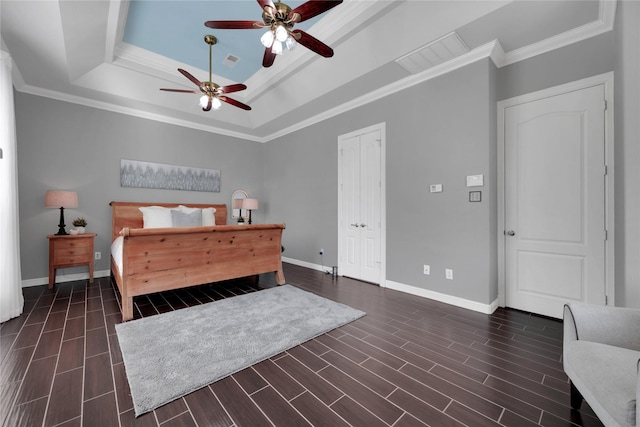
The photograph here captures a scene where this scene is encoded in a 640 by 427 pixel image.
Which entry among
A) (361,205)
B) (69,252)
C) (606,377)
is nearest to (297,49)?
(361,205)

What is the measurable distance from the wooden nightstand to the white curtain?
941 millimetres

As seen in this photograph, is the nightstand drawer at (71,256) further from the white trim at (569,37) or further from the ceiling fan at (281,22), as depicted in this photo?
the white trim at (569,37)

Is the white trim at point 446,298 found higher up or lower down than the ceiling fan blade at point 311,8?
lower down

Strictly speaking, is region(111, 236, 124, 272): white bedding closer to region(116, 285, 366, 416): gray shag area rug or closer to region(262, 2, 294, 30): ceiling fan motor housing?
region(116, 285, 366, 416): gray shag area rug

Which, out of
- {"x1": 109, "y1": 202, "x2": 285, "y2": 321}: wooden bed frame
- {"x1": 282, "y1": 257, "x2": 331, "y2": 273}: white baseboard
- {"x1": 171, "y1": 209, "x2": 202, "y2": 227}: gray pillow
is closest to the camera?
{"x1": 109, "y1": 202, "x2": 285, "y2": 321}: wooden bed frame

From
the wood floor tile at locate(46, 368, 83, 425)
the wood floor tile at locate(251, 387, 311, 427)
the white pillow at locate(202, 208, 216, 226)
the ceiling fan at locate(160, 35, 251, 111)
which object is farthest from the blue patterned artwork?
the wood floor tile at locate(251, 387, 311, 427)

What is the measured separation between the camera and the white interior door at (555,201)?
2.49m

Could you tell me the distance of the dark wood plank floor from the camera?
1394 mm

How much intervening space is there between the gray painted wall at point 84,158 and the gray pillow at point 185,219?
2.79 feet

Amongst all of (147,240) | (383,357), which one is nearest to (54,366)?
(147,240)

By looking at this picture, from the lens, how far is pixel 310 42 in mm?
2230

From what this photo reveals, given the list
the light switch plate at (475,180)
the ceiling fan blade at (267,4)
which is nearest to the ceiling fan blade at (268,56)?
the ceiling fan blade at (267,4)

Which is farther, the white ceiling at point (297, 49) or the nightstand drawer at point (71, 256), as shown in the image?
the nightstand drawer at point (71, 256)

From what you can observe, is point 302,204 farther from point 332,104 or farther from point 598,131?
point 598,131
